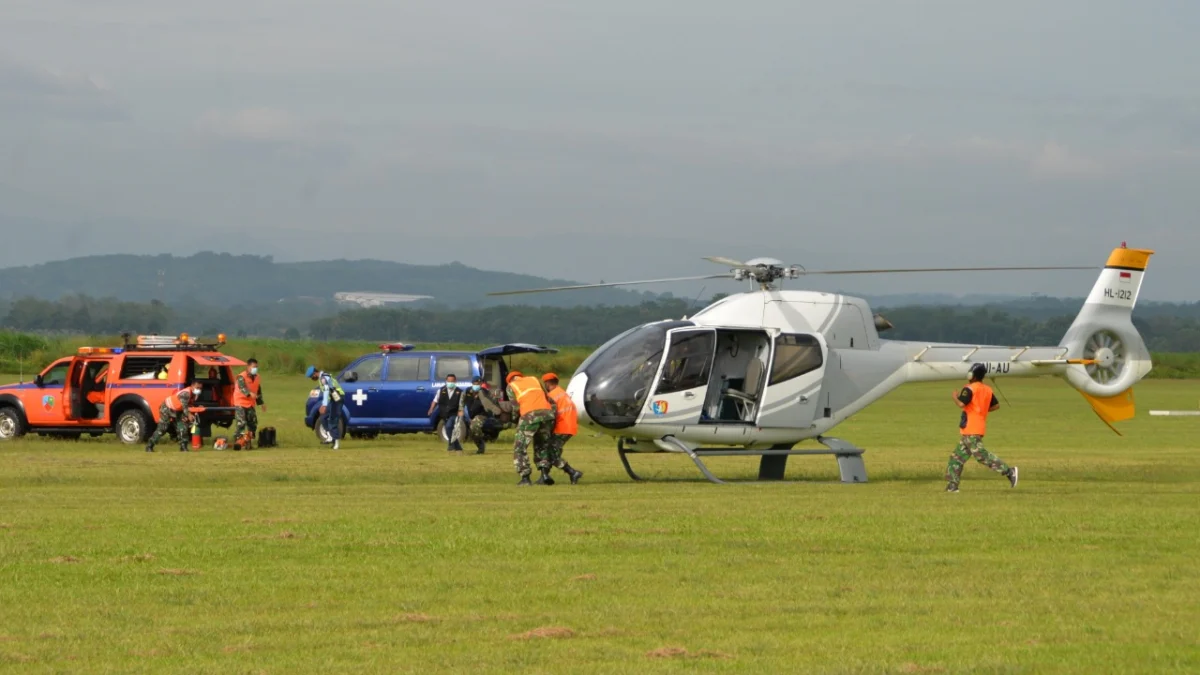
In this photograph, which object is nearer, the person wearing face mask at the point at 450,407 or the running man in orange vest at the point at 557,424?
the running man in orange vest at the point at 557,424

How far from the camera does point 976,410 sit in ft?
64.6

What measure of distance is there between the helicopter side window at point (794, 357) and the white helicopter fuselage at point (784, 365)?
0.01 meters

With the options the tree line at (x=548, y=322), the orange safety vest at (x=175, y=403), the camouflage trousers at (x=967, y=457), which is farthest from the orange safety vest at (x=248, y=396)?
the camouflage trousers at (x=967, y=457)

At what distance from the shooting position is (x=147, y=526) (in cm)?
1511

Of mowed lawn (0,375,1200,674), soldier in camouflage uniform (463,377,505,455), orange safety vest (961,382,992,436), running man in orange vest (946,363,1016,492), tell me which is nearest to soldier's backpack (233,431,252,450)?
soldier in camouflage uniform (463,377,505,455)

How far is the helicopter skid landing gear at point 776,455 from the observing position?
69.7ft

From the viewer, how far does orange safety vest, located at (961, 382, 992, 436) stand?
19.6 meters

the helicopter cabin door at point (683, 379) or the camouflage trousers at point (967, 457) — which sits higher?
the helicopter cabin door at point (683, 379)

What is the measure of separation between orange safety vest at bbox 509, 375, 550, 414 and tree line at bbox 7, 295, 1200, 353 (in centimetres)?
308

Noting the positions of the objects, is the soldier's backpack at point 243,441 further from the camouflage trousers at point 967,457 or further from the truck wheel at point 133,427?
the camouflage trousers at point 967,457

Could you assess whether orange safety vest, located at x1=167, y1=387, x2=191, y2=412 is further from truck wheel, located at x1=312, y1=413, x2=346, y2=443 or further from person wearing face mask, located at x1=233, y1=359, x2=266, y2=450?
truck wheel, located at x1=312, y1=413, x2=346, y2=443

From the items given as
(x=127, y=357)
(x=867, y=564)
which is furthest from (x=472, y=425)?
(x=867, y=564)

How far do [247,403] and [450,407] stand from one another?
397 centimetres

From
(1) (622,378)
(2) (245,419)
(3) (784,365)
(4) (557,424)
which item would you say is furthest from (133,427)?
(3) (784,365)
